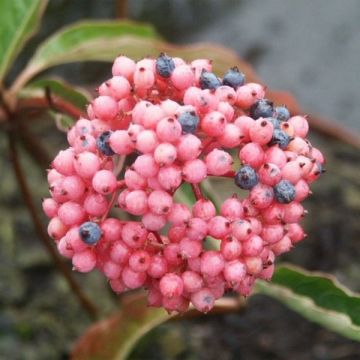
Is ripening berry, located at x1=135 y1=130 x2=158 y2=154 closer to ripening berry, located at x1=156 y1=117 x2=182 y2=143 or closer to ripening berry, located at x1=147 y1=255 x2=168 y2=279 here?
ripening berry, located at x1=156 y1=117 x2=182 y2=143

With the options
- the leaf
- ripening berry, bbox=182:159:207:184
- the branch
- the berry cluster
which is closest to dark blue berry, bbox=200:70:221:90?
the berry cluster

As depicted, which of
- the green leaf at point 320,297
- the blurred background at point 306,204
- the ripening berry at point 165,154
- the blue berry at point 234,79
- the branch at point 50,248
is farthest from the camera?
the blurred background at point 306,204

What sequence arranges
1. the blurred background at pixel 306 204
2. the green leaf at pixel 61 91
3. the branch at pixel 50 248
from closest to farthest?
the green leaf at pixel 61 91, the branch at pixel 50 248, the blurred background at pixel 306 204

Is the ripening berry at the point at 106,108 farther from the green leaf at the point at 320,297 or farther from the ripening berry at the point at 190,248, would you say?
the green leaf at the point at 320,297

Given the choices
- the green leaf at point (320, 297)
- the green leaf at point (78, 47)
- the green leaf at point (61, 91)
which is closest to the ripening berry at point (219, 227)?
A: the green leaf at point (320, 297)

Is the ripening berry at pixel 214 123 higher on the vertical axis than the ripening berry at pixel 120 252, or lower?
higher

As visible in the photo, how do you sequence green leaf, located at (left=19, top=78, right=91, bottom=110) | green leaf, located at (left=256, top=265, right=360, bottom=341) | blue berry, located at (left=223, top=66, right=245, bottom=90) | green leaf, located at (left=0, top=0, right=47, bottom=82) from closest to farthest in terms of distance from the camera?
blue berry, located at (left=223, top=66, right=245, bottom=90), green leaf, located at (left=256, top=265, right=360, bottom=341), green leaf, located at (left=19, top=78, right=91, bottom=110), green leaf, located at (left=0, top=0, right=47, bottom=82)

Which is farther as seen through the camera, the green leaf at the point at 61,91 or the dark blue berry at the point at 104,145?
the green leaf at the point at 61,91

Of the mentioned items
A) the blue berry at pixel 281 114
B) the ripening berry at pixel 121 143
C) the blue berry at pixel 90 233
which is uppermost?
the blue berry at pixel 281 114
